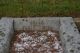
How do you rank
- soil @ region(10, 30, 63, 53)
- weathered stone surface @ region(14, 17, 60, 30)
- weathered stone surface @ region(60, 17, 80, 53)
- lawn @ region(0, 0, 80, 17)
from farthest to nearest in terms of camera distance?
lawn @ region(0, 0, 80, 17)
weathered stone surface @ region(14, 17, 60, 30)
soil @ region(10, 30, 63, 53)
weathered stone surface @ region(60, 17, 80, 53)

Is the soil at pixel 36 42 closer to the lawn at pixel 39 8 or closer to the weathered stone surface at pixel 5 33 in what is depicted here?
the weathered stone surface at pixel 5 33

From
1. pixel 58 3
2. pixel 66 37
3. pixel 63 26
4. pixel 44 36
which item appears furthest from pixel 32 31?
pixel 58 3

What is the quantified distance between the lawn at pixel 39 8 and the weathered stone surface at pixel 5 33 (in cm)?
82

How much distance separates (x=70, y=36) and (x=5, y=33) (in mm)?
1025

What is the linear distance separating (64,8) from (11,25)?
154 cm

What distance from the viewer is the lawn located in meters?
5.35

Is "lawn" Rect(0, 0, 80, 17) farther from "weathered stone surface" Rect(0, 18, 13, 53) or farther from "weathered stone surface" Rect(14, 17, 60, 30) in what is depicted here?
"weathered stone surface" Rect(0, 18, 13, 53)

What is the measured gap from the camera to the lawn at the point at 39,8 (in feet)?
17.6

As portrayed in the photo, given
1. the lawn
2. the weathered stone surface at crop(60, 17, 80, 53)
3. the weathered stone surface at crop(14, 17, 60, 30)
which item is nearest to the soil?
the weathered stone surface at crop(14, 17, 60, 30)

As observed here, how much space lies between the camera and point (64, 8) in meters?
5.52

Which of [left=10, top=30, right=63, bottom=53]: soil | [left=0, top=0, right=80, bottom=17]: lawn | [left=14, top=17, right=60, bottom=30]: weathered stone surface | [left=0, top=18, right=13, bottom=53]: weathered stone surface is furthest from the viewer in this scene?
[left=0, top=0, right=80, bottom=17]: lawn

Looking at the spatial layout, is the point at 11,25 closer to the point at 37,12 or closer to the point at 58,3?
the point at 37,12

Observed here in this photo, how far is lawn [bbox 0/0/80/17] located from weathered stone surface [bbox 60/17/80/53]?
795 millimetres

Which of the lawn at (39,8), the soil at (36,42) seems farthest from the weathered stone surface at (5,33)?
the lawn at (39,8)
